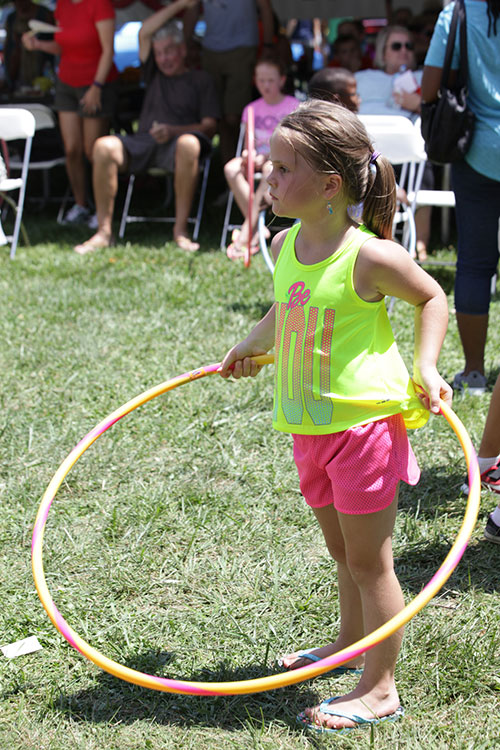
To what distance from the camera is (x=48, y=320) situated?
546cm

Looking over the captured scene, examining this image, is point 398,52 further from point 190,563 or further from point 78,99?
point 190,563

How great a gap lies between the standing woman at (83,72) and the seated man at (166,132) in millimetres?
433

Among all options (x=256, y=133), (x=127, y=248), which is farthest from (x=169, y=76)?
(x=127, y=248)

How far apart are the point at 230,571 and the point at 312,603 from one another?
343mm

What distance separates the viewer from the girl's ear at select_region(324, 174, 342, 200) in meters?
1.95

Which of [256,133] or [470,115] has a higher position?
[470,115]

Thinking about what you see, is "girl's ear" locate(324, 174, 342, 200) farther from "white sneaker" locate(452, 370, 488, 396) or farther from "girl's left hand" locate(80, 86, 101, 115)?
"girl's left hand" locate(80, 86, 101, 115)

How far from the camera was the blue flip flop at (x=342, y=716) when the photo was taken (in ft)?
7.07

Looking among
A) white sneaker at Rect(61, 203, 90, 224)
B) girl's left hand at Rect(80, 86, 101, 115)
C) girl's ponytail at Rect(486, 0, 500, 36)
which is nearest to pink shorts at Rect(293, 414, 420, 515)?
girl's ponytail at Rect(486, 0, 500, 36)

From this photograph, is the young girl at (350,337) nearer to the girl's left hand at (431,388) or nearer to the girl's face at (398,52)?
the girl's left hand at (431,388)

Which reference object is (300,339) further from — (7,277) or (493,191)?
(7,277)

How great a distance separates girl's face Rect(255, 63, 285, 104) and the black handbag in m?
3.55

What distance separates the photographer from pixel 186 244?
23.7 ft

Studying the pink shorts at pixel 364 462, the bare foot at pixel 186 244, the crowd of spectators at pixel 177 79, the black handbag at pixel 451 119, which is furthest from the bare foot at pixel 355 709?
the bare foot at pixel 186 244
